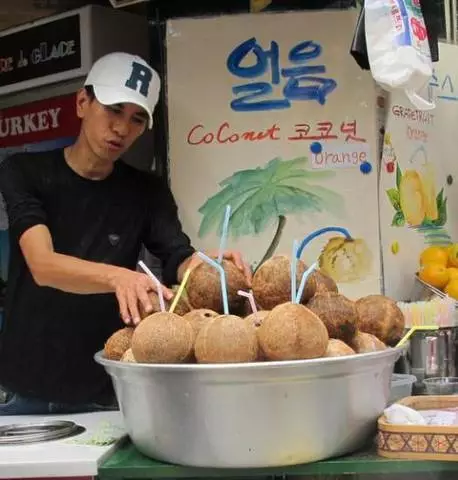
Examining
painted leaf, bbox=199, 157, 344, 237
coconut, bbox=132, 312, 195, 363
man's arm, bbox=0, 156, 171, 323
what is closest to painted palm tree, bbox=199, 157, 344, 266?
painted leaf, bbox=199, 157, 344, 237

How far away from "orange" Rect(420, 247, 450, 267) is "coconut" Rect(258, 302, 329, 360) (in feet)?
3.70

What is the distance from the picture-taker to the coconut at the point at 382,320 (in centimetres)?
142

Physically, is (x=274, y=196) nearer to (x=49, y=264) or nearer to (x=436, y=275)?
(x=436, y=275)

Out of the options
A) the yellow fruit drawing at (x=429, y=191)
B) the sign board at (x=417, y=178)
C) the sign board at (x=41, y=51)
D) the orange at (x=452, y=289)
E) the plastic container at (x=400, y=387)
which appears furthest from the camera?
the sign board at (x=41, y=51)

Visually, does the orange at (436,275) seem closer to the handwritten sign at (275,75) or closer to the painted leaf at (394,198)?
the painted leaf at (394,198)

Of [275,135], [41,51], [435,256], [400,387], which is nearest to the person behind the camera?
[400,387]

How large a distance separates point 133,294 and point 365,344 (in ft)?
1.42

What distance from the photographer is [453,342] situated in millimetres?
1997

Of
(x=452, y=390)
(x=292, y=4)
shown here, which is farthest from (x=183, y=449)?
(x=292, y=4)

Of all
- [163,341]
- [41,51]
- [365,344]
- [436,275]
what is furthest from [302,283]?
[41,51]

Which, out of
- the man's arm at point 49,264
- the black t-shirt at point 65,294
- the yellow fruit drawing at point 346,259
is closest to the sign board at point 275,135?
the yellow fruit drawing at point 346,259

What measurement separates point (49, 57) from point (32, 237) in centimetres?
108

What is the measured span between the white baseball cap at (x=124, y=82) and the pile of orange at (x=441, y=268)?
91 cm

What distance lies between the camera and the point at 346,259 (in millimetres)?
2311
